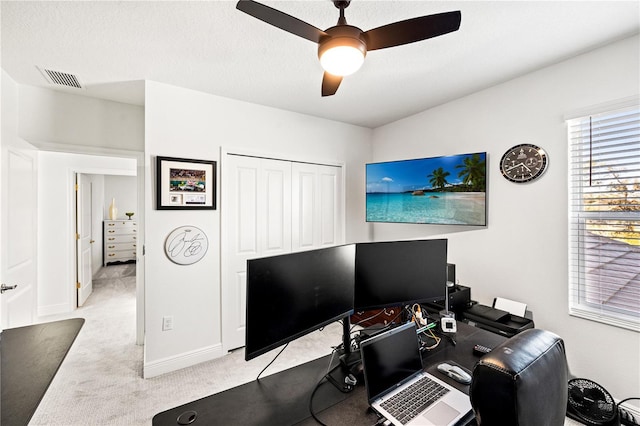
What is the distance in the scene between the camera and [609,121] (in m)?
1.98

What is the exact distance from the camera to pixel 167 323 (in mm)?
2461

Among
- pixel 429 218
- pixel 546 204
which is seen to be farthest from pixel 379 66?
pixel 546 204

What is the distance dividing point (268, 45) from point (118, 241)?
22.2 ft

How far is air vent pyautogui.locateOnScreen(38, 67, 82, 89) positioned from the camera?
7.11 ft

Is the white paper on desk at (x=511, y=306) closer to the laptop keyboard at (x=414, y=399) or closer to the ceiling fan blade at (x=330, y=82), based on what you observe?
A: the laptop keyboard at (x=414, y=399)

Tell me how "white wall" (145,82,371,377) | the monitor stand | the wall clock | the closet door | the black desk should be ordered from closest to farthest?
the black desk < the monitor stand < the wall clock < "white wall" (145,82,371,377) < the closet door

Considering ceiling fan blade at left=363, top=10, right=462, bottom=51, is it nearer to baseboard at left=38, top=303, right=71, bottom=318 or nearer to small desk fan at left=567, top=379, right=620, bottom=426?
small desk fan at left=567, top=379, right=620, bottom=426

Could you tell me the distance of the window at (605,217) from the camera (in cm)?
189

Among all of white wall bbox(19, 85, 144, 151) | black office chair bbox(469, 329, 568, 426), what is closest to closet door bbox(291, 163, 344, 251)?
white wall bbox(19, 85, 144, 151)

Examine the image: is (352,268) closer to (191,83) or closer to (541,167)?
(541,167)

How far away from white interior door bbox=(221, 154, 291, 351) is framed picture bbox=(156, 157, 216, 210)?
15cm

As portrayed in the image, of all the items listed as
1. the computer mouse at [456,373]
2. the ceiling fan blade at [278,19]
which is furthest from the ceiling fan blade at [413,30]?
the computer mouse at [456,373]

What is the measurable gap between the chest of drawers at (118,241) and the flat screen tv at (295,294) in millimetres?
7233

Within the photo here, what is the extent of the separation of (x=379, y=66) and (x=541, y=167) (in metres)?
1.57
